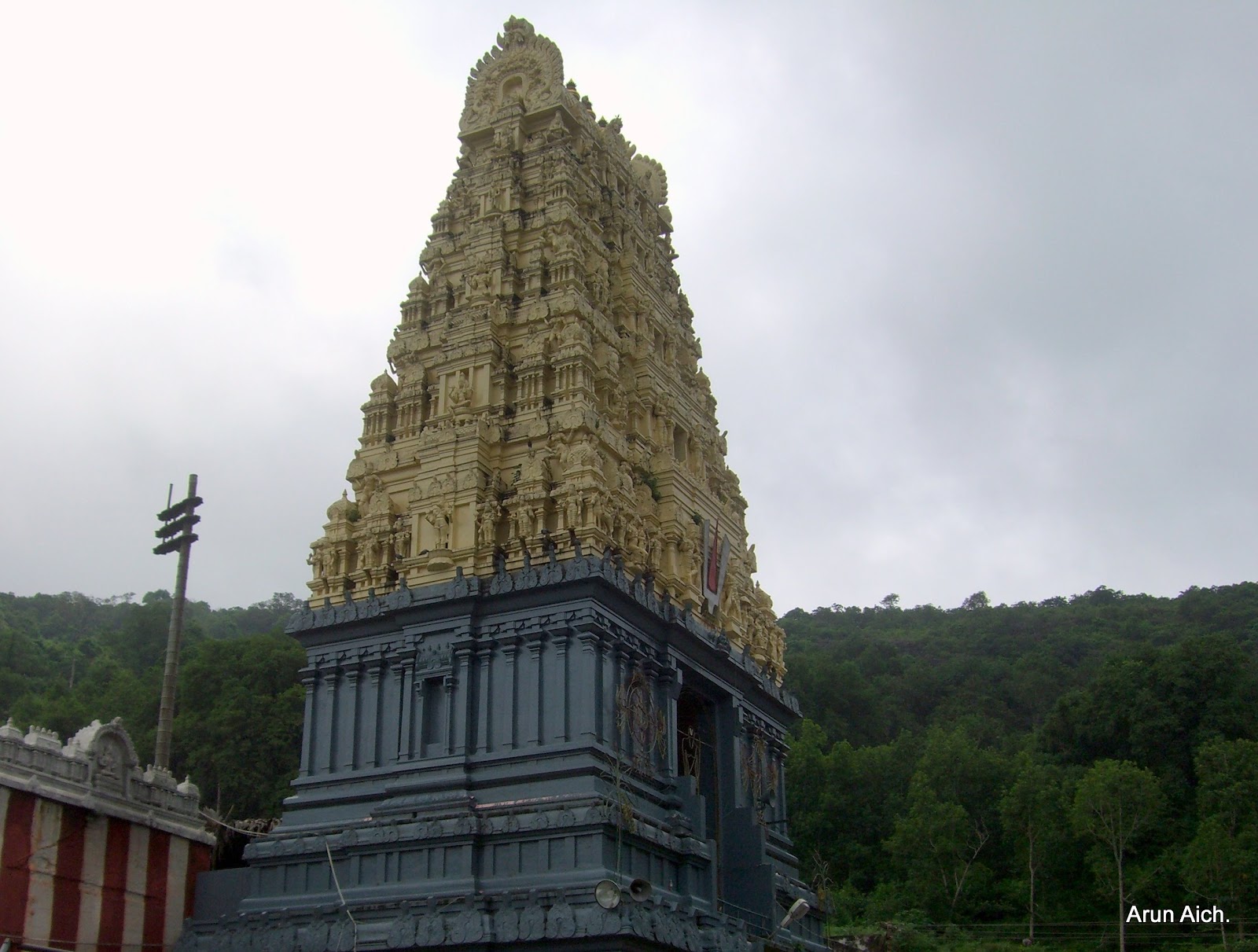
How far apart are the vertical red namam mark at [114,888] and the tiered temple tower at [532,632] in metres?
1.52

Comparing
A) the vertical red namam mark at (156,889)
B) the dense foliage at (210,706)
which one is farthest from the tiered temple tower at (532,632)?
the dense foliage at (210,706)

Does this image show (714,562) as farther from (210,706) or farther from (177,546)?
(210,706)

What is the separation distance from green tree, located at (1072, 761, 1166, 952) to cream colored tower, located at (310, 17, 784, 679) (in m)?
13.1

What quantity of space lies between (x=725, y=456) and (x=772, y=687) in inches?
229

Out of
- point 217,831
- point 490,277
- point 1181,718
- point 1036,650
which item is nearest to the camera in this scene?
point 217,831

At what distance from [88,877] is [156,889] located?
1.71m

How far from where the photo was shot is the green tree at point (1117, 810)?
38031 mm

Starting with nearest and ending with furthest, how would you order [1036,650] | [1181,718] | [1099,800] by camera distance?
1. [1099,800]
2. [1181,718]
3. [1036,650]

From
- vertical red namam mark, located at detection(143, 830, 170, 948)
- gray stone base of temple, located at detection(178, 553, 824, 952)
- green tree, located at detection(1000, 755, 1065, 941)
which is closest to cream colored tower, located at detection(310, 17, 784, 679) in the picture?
gray stone base of temple, located at detection(178, 553, 824, 952)

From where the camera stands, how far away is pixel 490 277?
2850 centimetres

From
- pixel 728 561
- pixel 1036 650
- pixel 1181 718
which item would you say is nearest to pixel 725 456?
pixel 728 561

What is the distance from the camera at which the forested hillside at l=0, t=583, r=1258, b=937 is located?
3850 cm

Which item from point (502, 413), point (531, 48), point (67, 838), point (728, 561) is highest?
point (531, 48)

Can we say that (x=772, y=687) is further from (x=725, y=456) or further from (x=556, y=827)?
(x=556, y=827)
